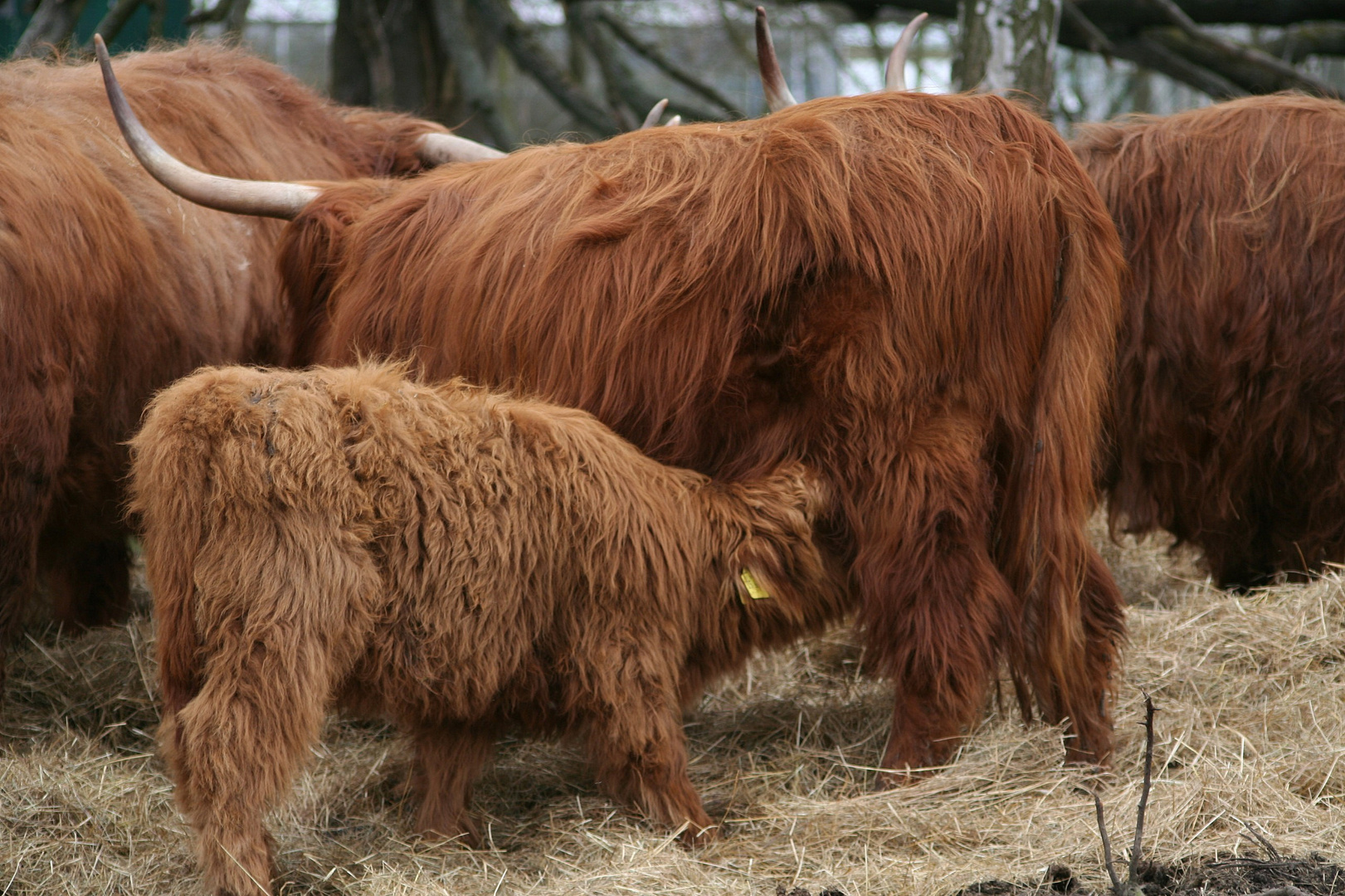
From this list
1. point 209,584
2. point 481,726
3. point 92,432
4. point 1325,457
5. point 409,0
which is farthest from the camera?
point 409,0

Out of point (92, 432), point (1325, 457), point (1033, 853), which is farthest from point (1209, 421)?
point (92, 432)

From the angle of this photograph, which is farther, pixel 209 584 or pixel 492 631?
pixel 492 631

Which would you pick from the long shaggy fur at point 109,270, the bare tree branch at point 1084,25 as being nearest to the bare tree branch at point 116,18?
the long shaggy fur at point 109,270

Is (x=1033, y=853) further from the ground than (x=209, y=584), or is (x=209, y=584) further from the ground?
(x=209, y=584)

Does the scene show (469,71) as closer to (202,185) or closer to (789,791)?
(202,185)

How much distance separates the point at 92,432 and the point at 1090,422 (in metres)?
2.66

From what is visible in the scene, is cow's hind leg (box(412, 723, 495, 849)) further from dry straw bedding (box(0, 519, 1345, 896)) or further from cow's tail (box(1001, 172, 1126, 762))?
cow's tail (box(1001, 172, 1126, 762))

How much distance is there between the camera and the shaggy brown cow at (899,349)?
281cm

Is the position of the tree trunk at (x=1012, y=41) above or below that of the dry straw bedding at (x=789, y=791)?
above

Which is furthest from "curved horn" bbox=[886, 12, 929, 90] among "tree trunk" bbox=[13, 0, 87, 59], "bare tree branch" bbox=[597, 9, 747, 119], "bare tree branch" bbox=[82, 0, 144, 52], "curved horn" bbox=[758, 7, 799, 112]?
"bare tree branch" bbox=[82, 0, 144, 52]

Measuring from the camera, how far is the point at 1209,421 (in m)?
4.04

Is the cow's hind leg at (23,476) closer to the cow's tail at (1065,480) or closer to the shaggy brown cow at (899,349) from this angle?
the shaggy brown cow at (899,349)

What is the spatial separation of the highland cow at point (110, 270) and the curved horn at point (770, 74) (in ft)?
5.01

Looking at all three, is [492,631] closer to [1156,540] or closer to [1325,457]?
[1325,457]
